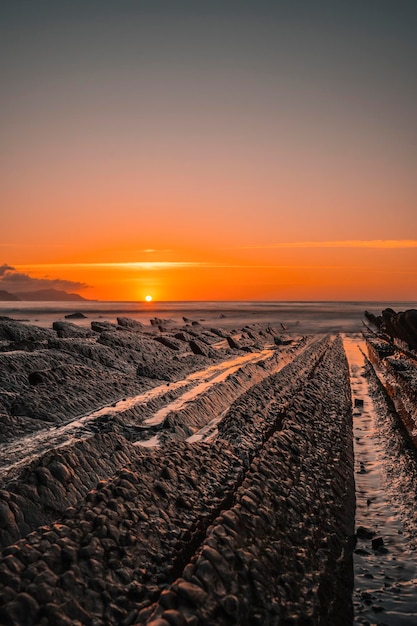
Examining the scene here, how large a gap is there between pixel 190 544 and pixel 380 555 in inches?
64.1

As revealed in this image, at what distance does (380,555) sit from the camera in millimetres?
4191

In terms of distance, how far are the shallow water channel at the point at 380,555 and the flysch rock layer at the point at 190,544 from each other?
14cm

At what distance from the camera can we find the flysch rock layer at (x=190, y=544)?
294 centimetres

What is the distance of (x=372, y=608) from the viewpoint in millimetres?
3480

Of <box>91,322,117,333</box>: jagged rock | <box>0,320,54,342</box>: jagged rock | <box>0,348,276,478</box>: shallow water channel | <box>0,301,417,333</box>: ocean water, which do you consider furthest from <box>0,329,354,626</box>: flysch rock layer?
<box>0,301,417,333</box>: ocean water

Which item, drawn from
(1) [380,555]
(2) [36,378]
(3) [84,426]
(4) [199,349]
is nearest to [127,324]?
(4) [199,349]

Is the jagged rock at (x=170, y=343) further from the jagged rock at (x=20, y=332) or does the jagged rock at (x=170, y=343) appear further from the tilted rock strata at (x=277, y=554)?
the tilted rock strata at (x=277, y=554)

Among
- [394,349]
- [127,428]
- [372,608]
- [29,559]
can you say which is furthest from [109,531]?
[394,349]

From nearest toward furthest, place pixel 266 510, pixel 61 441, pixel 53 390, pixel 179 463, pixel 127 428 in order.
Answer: pixel 266 510, pixel 179 463, pixel 61 441, pixel 127 428, pixel 53 390

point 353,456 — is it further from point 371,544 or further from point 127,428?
point 127,428

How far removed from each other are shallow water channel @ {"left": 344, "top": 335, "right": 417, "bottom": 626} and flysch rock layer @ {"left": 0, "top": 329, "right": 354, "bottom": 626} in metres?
0.14

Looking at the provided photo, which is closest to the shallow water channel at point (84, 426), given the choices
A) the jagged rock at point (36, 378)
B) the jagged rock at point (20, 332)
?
the jagged rock at point (36, 378)

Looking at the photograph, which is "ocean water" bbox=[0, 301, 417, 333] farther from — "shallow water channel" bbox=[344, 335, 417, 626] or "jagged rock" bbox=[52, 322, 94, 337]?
"shallow water channel" bbox=[344, 335, 417, 626]

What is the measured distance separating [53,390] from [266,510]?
6.84m
